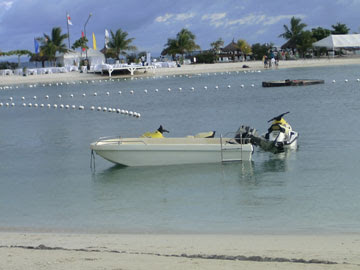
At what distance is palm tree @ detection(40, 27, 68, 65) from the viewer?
3228 inches

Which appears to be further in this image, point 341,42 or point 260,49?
point 260,49

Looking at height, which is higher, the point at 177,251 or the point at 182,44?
the point at 182,44

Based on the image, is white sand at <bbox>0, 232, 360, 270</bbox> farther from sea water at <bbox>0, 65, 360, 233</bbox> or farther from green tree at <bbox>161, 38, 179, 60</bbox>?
green tree at <bbox>161, 38, 179, 60</bbox>

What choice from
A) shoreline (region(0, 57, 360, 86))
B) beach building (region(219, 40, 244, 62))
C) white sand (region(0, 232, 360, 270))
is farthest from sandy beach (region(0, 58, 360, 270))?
beach building (region(219, 40, 244, 62))

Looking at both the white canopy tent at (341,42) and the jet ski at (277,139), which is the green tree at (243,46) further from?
the jet ski at (277,139)

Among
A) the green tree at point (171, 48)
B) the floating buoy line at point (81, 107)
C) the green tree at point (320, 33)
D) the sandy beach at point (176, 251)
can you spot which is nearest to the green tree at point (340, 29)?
the green tree at point (320, 33)

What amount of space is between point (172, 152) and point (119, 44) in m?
72.4

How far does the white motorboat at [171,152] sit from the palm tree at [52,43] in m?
67.5

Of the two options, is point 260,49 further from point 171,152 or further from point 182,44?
point 171,152

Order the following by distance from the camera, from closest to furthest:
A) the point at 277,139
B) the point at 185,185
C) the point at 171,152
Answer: the point at 185,185 → the point at 171,152 → the point at 277,139

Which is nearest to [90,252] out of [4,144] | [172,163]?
[172,163]

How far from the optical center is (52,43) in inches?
3228

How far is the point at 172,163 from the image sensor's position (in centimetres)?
1695

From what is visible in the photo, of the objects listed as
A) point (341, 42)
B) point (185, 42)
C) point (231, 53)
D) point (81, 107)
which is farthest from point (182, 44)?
point (81, 107)
